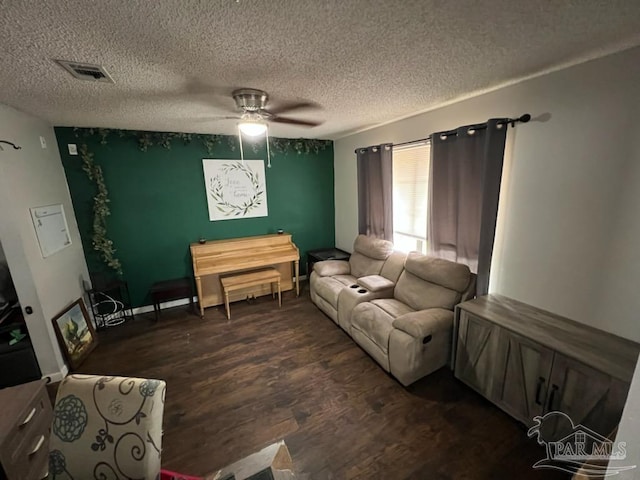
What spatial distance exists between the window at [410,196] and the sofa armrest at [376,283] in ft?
1.84

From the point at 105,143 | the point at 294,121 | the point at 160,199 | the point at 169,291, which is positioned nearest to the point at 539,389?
the point at 294,121

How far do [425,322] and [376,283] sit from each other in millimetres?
864

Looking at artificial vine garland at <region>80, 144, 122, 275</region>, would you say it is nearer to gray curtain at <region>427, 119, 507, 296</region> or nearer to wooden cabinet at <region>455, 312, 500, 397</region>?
gray curtain at <region>427, 119, 507, 296</region>

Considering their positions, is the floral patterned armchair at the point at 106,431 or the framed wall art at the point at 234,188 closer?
the floral patterned armchair at the point at 106,431

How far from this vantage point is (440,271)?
2.44 m

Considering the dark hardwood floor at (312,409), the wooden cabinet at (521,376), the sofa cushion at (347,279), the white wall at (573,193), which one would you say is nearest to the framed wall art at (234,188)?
the sofa cushion at (347,279)

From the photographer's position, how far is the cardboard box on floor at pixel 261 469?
1.00 metres

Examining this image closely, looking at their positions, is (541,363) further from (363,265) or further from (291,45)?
(291,45)

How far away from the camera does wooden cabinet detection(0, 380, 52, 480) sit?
127 centimetres

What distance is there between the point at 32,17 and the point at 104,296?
123 inches

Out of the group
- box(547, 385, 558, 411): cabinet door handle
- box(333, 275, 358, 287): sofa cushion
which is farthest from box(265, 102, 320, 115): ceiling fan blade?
box(547, 385, 558, 411): cabinet door handle

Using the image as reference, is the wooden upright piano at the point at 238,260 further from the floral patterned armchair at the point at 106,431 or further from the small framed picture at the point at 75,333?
the floral patterned armchair at the point at 106,431

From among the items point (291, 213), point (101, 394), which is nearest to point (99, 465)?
point (101, 394)

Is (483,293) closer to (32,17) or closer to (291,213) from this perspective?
(291,213)
